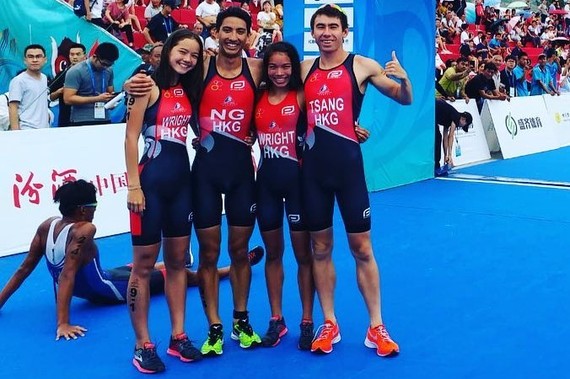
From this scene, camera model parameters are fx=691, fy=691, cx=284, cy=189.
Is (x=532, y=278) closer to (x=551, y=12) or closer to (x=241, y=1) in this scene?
(x=241, y=1)

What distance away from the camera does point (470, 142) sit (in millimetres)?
12398

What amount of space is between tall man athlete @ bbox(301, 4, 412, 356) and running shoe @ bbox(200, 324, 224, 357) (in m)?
0.53

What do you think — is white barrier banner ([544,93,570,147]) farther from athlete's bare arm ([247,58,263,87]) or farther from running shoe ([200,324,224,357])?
running shoe ([200,324,224,357])

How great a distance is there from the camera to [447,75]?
12266 millimetres

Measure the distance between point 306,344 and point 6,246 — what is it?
330 centimetres

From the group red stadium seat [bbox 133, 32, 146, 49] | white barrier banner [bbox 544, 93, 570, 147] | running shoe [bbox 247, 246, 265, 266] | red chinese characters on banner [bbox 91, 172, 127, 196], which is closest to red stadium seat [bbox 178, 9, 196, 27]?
red stadium seat [bbox 133, 32, 146, 49]

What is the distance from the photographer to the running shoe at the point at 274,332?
4.07 meters

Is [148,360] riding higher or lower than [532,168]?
lower

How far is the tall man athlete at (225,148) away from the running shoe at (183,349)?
0.08 meters

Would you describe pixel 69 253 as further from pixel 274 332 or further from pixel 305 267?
pixel 305 267

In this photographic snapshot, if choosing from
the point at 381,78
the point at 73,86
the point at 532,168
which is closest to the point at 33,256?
the point at 381,78

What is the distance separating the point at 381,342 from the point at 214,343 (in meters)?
0.95

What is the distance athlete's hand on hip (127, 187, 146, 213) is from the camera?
141 inches

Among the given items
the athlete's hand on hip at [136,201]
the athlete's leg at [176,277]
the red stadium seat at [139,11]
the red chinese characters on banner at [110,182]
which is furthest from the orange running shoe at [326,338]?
the red stadium seat at [139,11]
